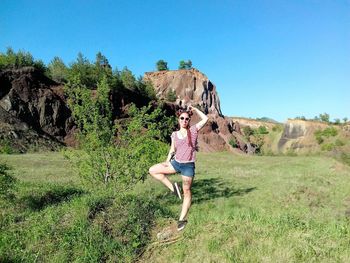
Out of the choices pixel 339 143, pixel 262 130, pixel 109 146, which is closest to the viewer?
pixel 109 146

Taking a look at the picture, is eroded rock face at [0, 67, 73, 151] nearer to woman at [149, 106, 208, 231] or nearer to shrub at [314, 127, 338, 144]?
woman at [149, 106, 208, 231]

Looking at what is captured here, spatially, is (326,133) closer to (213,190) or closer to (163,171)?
(213,190)

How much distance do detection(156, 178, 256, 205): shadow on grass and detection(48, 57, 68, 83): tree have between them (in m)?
40.9

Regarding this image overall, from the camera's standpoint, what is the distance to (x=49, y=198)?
14914 millimetres

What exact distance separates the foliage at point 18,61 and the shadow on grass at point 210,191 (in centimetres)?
3733

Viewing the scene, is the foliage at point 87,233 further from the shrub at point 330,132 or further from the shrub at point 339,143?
the shrub at point 330,132

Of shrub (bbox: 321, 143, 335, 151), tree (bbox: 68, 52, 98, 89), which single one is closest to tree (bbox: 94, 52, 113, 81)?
tree (bbox: 68, 52, 98, 89)

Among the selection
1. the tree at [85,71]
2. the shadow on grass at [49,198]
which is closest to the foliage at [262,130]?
the tree at [85,71]

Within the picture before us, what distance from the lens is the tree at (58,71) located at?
202ft

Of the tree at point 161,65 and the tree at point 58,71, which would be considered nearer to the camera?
the tree at point 58,71

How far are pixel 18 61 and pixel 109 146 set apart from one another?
45.0 meters

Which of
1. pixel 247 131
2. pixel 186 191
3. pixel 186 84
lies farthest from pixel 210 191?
pixel 247 131

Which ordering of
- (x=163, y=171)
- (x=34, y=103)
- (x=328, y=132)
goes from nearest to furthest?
(x=163, y=171)
(x=34, y=103)
(x=328, y=132)

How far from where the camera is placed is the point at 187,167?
26.6ft
